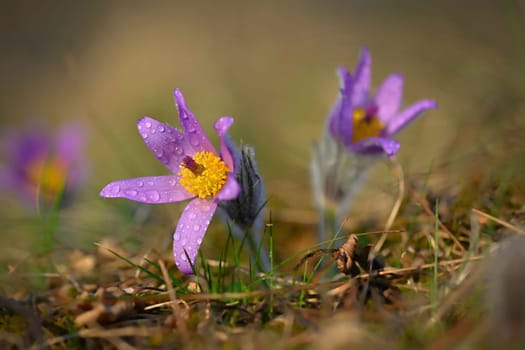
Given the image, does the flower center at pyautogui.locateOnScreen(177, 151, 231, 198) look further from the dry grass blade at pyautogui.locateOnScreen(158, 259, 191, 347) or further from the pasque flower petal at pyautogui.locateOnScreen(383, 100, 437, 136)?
the pasque flower petal at pyautogui.locateOnScreen(383, 100, 437, 136)

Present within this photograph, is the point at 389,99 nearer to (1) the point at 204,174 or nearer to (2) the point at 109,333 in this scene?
(1) the point at 204,174

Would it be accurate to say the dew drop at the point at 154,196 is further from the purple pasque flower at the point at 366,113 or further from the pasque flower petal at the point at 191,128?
the purple pasque flower at the point at 366,113

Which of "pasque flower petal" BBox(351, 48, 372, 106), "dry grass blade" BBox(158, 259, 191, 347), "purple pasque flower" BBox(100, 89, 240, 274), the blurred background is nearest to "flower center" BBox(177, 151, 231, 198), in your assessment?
"purple pasque flower" BBox(100, 89, 240, 274)

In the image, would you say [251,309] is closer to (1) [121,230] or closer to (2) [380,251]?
(2) [380,251]

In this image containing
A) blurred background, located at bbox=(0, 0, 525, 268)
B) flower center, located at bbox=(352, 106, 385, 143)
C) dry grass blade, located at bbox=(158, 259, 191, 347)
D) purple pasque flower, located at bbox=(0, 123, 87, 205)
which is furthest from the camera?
purple pasque flower, located at bbox=(0, 123, 87, 205)

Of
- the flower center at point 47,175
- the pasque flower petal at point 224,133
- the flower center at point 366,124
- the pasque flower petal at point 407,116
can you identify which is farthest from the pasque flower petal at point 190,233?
the flower center at point 47,175
